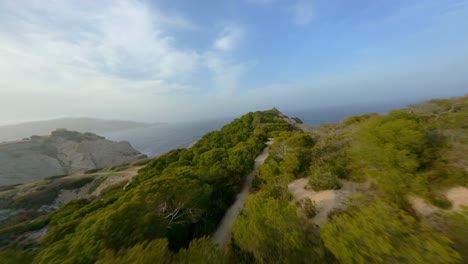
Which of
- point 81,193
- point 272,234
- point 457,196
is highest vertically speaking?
point 272,234

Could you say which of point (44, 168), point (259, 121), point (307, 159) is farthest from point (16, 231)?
point (44, 168)

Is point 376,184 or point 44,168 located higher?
point 376,184

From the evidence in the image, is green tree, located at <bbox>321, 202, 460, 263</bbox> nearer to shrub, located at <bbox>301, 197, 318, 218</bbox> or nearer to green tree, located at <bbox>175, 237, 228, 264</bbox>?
green tree, located at <bbox>175, 237, 228, 264</bbox>

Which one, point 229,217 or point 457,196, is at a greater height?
point 457,196

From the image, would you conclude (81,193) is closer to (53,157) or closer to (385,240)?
(385,240)

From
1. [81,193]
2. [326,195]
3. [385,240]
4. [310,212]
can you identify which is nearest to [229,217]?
[310,212]

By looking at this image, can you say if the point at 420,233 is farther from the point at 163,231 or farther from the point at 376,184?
the point at 163,231

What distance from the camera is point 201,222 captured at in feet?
44.1

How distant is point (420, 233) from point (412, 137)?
28.4ft

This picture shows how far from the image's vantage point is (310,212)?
462 inches

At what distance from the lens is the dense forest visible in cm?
583

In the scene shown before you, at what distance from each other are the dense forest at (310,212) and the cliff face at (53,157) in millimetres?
60765

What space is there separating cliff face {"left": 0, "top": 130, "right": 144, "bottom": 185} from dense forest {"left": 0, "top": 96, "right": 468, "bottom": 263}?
199 feet

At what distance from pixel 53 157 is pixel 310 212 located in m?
97.0
